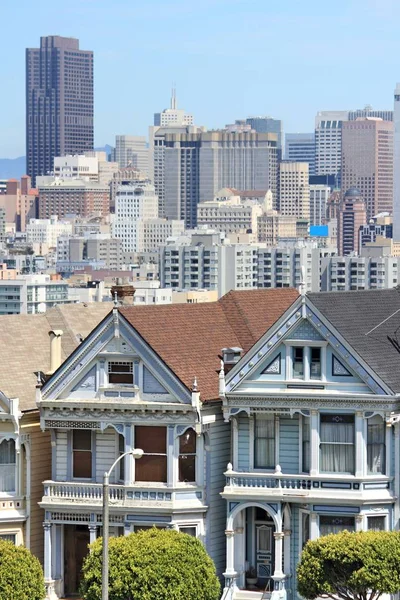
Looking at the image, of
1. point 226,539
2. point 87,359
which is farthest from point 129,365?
point 226,539

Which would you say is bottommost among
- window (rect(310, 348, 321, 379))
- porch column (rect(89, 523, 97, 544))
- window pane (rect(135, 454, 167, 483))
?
porch column (rect(89, 523, 97, 544))

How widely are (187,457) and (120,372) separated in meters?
1.78

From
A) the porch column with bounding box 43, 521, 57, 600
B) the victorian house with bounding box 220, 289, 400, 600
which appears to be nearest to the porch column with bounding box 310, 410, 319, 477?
the victorian house with bounding box 220, 289, 400, 600

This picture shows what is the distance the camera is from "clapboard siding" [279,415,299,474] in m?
36.2

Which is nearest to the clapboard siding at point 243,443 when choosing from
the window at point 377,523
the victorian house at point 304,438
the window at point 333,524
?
the victorian house at point 304,438

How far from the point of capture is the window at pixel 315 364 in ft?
118

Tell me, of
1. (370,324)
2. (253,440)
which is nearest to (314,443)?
(253,440)

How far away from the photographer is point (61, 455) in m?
37.7

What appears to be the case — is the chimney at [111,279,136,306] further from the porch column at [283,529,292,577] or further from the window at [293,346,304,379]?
the porch column at [283,529,292,577]

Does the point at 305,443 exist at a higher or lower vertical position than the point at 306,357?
lower

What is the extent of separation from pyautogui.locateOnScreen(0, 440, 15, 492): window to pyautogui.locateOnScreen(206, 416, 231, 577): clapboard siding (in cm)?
348

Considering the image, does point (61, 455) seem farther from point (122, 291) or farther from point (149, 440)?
point (122, 291)

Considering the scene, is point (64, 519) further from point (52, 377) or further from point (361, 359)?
point (361, 359)

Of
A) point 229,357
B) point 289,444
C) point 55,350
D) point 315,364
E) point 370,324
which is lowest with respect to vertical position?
point 289,444
